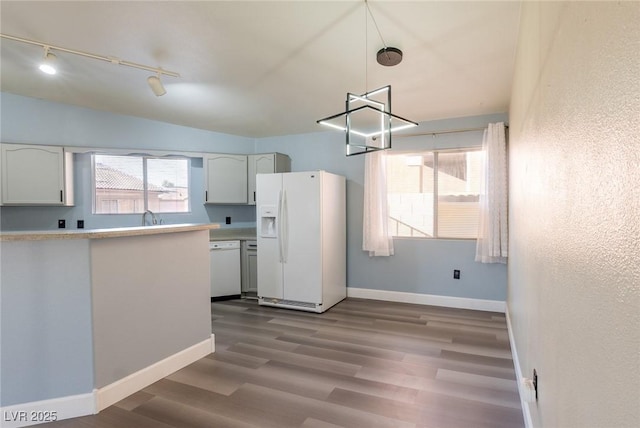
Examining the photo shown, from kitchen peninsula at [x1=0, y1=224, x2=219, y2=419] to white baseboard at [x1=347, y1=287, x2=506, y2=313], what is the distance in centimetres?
287

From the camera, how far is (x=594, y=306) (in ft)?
2.32

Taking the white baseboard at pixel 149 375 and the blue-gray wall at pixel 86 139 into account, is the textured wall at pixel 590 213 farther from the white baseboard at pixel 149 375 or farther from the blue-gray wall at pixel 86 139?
the blue-gray wall at pixel 86 139

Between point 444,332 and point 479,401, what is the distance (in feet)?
3.99

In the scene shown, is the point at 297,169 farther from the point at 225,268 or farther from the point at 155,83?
the point at 155,83

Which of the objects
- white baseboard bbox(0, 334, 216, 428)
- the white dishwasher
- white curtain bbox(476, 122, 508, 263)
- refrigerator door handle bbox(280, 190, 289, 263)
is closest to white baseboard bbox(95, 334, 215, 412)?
white baseboard bbox(0, 334, 216, 428)

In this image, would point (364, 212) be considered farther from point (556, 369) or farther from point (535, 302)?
point (556, 369)

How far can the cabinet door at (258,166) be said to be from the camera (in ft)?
15.8

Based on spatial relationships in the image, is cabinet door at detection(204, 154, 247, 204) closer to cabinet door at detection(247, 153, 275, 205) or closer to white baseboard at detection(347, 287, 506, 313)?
cabinet door at detection(247, 153, 275, 205)

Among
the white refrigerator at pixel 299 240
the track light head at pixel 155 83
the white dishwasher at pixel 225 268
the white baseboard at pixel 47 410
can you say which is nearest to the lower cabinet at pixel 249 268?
the white dishwasher at pixel 225 268

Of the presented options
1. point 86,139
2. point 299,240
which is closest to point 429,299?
point 299,240

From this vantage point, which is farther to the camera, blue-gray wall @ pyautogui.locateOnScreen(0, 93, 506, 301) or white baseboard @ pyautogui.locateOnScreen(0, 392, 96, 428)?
blue-gray wall @ pyautogui.locateOnScreen(0, 93, 506, 301)

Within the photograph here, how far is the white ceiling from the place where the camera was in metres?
2.02

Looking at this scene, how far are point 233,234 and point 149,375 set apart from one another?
2.85 metres

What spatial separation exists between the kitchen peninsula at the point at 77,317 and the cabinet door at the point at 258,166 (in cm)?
256
